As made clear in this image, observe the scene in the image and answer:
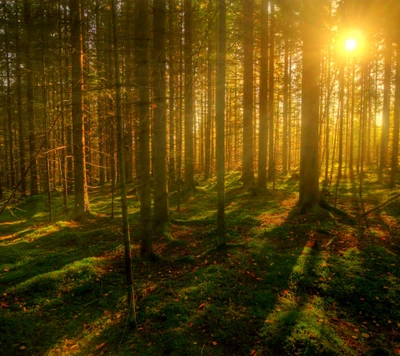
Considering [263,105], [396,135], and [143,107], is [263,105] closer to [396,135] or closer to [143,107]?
[396,135]

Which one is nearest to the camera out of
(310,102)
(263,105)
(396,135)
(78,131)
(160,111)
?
(160,111)

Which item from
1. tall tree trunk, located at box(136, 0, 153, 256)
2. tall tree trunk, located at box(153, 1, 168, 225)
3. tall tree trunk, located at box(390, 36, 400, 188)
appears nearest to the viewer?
tall tree trunk, located at box(136, 0, 153, 256)

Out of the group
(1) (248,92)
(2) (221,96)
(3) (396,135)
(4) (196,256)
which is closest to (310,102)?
(2) (221,96)

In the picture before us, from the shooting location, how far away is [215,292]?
5094 millimetres

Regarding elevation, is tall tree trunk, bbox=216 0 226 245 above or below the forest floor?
above

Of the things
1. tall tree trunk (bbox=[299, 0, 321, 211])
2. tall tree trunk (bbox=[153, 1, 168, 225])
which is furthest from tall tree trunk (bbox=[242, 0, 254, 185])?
tall tree trunk (bbox=[153, 1, 168, 225])

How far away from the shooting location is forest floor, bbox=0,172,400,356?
12.8 ft

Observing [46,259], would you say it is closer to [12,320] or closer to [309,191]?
[12,320]

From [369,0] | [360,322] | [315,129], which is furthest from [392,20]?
[360,322]

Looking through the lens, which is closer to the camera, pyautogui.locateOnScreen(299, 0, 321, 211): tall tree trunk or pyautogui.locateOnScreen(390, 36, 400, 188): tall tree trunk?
pyautogui.locateOnScreen(299, 0, 321, 211): tall tree trunk

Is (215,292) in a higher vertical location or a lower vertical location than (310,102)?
lower

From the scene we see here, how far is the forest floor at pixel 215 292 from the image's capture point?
→ 3.91m

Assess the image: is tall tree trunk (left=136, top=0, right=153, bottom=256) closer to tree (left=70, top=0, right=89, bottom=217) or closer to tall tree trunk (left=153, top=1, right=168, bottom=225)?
tall tree trunk (left=153, top=1, right=168, bottom=225)

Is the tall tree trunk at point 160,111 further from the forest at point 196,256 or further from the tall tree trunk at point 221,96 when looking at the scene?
the tall tree trunk at point 221,96
